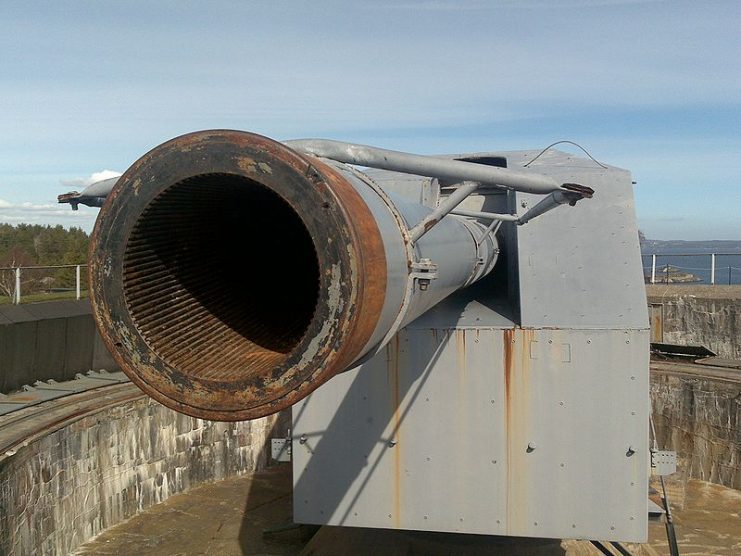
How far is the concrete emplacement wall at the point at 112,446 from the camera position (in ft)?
23.5

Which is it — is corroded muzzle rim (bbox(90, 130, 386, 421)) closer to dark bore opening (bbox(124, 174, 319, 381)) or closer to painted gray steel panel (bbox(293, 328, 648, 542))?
dark bore opening (bbox(124, 174, 319, 381))

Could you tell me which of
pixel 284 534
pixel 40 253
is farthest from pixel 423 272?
pixel 40 253

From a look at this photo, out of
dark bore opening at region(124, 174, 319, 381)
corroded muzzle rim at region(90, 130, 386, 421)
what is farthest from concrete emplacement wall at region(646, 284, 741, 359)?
corroded muzzle rim at region(90, 130, 386, 421)

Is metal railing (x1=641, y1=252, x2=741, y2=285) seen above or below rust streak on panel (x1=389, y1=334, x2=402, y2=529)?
above

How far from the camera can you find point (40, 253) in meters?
21.2

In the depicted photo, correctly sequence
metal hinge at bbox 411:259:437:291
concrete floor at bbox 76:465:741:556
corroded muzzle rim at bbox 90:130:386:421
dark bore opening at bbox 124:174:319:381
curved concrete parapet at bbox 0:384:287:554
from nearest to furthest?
corroded muzzle rim at bbox 90:130:386:421, dark bore opening at bbox 124:174:319:381, metal hinge at bbox 411:259:437:291, concrete floor at bbox 76:465:741:556, curved concrete parapet at bbox 0:384:287:554

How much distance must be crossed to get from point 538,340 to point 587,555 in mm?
2795

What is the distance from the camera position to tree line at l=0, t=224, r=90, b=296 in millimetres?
15367

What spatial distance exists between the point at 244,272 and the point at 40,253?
20.6 m

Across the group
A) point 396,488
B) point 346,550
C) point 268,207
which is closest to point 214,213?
point 268,207

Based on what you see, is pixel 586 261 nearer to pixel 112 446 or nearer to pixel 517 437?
pixel 517 437

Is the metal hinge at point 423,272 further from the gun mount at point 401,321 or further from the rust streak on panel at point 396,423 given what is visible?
the rust streak on panel at point 396,423

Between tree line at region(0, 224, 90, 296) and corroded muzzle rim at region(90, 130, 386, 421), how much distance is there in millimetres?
11590

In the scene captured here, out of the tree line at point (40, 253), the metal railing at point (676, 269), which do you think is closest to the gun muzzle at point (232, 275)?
the metal railing at point (676, 269)
